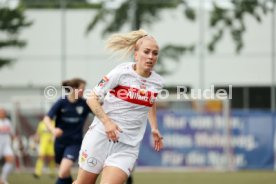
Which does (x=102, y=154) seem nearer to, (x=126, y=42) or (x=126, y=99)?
(x=126, y=99)

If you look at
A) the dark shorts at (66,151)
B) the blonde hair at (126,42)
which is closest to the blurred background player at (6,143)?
the dark shorts at (66,151)

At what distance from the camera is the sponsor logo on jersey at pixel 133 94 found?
741 centimetres

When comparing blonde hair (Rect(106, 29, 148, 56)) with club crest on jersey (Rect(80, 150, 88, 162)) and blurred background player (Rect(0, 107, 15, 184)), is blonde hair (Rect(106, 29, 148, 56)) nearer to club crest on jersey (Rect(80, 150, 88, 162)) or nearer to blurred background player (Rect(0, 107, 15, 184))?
club crest on jersey (Rect(80, 150, 88, 162))

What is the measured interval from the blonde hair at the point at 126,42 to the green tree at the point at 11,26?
17858mm

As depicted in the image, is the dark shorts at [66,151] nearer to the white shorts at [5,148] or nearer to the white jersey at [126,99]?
the white jersey at [126,99]

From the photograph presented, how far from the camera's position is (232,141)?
22656mm

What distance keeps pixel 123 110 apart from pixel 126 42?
2.18 feet

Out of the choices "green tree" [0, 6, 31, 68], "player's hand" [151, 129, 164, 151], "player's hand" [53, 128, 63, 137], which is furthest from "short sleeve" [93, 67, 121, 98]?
"green tree" [0, 6, 31, 68]

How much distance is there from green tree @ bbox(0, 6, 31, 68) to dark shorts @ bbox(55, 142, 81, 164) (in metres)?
13.9

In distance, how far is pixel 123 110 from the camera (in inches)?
291

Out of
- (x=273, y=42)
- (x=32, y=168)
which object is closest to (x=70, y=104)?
(x=32, y=168)

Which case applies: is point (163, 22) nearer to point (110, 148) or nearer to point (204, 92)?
point (204, 92)

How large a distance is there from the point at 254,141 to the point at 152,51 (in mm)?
15847

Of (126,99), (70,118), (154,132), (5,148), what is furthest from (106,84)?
(5,148)
